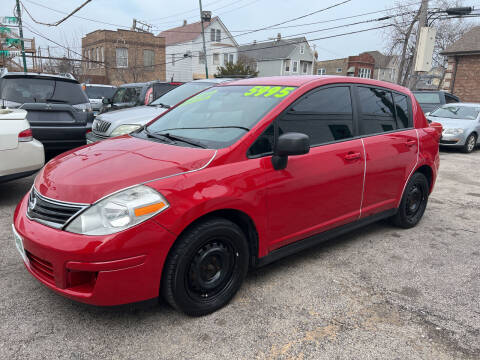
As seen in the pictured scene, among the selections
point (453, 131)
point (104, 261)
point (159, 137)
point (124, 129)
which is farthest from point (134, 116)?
point (453, 131)

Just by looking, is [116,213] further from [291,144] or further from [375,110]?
[375,110]

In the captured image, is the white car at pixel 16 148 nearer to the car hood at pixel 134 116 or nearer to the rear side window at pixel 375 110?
the car hood at pixel 134 116

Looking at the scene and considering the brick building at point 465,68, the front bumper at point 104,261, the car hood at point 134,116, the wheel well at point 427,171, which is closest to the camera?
the front bumper at point 104,261

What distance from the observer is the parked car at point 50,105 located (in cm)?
582

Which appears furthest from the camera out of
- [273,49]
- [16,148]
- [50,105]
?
[273,49]

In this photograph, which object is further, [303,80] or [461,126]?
[461,126]

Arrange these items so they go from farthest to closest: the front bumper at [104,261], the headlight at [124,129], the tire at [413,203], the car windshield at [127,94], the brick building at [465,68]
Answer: the brick building at [465,68], the car windshield at [127,94], the headlight at [124,129], the tire at [413,203], the front bumper at [104,261]

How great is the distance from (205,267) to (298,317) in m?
0.76

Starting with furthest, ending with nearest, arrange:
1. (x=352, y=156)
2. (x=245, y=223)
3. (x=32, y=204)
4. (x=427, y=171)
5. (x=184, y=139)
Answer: (x=427, y=171)
(x=352, y=156)
(x=184, y=139)
(x=245, y=223)
(x=32, y=204)

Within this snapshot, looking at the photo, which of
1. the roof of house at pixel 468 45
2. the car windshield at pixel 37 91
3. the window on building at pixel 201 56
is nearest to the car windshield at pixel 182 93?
the car windshield at pixel 37 91

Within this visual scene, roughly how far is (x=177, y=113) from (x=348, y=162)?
1678mm

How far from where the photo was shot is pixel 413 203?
4.41 metres

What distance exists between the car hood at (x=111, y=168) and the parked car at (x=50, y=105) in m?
3.40

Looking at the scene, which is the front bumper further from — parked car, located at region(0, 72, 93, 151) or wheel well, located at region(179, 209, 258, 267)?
parked car, located at region(0, 72, 93, 151)
